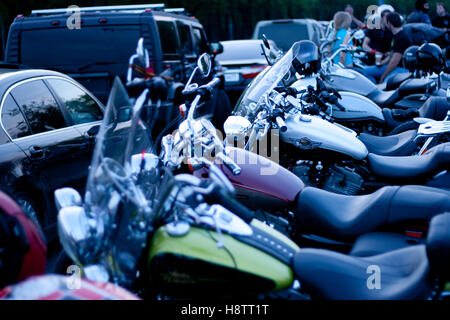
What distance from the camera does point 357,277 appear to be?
2311mm

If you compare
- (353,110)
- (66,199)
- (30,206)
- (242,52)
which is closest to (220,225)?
(66,199)

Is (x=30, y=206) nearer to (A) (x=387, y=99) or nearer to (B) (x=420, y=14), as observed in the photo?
(A) (x=387, y=99)

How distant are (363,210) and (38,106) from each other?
107 inches

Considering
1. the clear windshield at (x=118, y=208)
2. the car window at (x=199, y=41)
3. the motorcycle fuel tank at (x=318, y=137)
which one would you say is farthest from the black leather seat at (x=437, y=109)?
the car window at (x=199, y=41)

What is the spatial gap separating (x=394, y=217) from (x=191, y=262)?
4.13ft

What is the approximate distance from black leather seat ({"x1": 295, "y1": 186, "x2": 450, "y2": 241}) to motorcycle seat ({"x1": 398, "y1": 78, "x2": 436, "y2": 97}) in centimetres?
454

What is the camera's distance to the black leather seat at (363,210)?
2953mm

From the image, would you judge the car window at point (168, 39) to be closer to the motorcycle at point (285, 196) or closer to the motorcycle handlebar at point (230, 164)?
the motorcycle at point (285, 196)

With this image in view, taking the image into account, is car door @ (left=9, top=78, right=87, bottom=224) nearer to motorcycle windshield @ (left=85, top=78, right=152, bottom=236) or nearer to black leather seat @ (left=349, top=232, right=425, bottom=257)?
motorcycle windshield @ (left=85, top=78, right=152, bottom=236)

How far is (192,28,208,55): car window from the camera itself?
33.5 ft

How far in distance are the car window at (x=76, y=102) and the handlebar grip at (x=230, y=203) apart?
2748mm

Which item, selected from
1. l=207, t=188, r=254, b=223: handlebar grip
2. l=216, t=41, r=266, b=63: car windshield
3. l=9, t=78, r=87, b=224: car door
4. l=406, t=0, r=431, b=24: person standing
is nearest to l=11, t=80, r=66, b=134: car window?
l=9, t=78, r=87, b=224: car door

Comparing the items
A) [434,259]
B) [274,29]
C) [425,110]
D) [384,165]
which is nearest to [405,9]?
[274,29]

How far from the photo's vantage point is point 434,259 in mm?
2219
